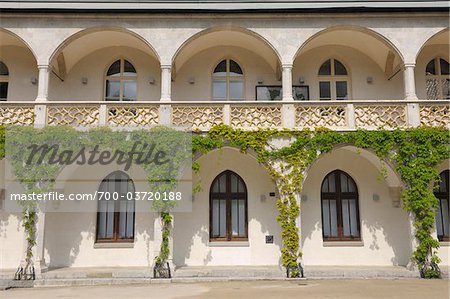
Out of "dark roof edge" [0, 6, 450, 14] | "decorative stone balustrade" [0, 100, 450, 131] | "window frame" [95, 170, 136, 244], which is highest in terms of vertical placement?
"dark roof edge" [0, 6, 450, 14]

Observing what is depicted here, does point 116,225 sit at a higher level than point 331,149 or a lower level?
lower

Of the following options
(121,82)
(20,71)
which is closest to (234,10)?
(121,82)

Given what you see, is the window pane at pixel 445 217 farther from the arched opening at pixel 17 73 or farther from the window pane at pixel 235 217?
the arched opening at pixel 17 73

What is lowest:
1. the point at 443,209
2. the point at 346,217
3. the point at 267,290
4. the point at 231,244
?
the point at 267,290

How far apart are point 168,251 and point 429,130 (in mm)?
8675

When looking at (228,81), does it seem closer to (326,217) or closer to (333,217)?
(326,217)

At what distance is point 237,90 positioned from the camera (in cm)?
A: 1513

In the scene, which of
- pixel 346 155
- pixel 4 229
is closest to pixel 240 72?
pixel 346 155

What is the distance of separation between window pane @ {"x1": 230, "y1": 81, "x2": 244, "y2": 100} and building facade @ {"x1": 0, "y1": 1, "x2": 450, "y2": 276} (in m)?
0.05

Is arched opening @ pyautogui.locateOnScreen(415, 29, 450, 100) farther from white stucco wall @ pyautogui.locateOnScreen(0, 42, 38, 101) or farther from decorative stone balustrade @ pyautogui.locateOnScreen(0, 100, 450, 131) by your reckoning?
white stucco wall @ pyautogui.locateOnScreen(0, 42, 38, 101)

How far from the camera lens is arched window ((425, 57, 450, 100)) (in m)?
14.9

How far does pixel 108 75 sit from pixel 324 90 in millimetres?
8002

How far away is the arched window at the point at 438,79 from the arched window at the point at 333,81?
294 cm

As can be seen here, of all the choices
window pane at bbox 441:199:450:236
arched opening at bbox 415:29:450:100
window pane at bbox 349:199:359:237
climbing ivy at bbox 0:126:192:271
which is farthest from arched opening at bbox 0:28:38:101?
window pane at bbox 441:199:450:236
